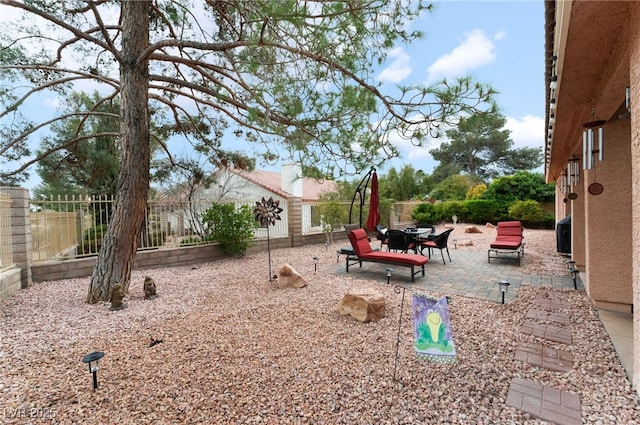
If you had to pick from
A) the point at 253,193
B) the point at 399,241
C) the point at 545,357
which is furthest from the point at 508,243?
the point at 253,193

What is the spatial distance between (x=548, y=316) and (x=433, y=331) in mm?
2732

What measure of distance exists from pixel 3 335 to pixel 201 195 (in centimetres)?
980

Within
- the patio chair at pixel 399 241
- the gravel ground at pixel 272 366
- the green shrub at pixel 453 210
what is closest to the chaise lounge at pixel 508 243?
the patio chair at pixel 399 241

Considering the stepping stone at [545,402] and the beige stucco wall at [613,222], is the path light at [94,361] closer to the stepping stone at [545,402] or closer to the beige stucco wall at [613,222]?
the stepping stone at [545,402]

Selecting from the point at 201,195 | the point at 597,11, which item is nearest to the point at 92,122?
the point at 201,195

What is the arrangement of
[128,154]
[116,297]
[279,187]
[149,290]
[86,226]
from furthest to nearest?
[279,187]
[86,226]
[149,290]
[128,154]
[116,297]

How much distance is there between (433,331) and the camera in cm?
253

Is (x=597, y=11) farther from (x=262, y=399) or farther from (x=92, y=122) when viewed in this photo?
(x=92, y=122)

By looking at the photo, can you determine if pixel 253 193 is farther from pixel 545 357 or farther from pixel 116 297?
pixel 545 357

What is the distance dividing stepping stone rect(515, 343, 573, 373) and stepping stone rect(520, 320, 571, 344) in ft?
0.98

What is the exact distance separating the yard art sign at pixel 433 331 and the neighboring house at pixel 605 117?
144cm

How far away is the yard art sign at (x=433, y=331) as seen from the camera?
2453mm

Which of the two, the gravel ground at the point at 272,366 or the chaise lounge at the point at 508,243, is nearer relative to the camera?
the gravel ground at the point at 272,366

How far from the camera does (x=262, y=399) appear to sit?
7.64 ft
